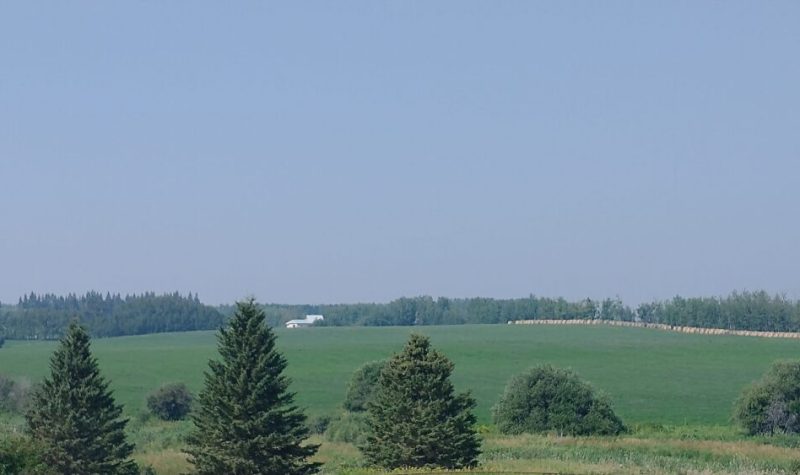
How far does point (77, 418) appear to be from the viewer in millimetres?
41531

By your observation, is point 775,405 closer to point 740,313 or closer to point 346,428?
point 346,428

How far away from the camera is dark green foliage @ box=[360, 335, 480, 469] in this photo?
122ft

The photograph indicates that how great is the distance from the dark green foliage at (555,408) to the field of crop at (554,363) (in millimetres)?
2518

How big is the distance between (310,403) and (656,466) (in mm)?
45444

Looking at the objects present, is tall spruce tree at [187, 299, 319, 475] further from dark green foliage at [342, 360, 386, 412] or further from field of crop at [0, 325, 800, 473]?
dark green foliage at [342, 360, 386, 412]

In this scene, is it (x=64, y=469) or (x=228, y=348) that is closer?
(x=228, y=348)

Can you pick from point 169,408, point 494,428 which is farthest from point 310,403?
point 494,428

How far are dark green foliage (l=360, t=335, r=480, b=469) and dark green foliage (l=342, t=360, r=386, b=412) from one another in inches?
1452

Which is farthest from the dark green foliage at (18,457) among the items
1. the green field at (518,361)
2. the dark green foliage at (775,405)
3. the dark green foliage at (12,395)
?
the dark green foliage at (775,405)

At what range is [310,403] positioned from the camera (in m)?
85.2

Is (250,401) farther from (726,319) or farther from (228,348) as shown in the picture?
A: (726,319)

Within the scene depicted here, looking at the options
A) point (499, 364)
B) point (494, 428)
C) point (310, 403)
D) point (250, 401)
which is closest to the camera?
point (250, 401)

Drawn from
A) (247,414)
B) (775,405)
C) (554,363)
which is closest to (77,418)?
(247,414)

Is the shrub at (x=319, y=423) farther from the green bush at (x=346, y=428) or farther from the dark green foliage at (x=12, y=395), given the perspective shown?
the dark green foliage at (x=12, y=395)
